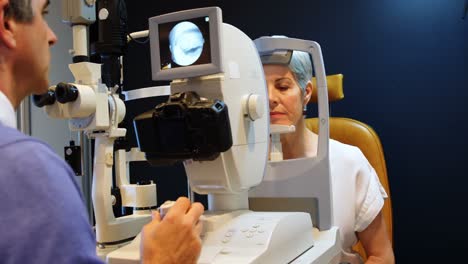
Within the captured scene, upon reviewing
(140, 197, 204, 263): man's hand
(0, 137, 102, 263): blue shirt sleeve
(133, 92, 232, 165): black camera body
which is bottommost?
(140, 197, 204, 263): man's hand

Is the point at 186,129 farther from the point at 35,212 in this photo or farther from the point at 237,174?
the point at 35,212

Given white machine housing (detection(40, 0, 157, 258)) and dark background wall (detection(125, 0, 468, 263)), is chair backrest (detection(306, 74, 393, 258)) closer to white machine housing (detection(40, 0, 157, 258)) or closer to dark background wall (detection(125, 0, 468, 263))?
dark background wall (detection(125, 0, 468, 263))

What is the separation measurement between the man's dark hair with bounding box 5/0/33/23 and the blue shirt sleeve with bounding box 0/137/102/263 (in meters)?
0.21

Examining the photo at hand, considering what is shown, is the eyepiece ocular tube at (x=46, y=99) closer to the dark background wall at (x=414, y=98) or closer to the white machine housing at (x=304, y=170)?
the white machine housing at (x=304, y=170)

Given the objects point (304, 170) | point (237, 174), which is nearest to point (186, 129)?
point (237, 174)

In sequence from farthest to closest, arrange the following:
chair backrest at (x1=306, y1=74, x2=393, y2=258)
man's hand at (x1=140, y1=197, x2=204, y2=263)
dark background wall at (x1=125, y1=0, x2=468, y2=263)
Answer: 1. dark background wall at (x1=125, y1=0, x2=468, y2=263)
2. chair backrest at (x1=306, y1=74, x2=393, y2=258)
3. man's hand at (x1=140, y1=197, x2=204, y2=263)

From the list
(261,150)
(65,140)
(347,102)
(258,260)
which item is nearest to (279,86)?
(261,150)

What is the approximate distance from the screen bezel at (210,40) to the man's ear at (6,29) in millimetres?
374

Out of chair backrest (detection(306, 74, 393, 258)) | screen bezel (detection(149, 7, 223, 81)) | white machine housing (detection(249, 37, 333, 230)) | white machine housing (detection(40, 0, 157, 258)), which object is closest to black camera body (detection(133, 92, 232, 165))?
screen bezel (detection(149, 7, 223, 81))

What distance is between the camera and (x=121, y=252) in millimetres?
953

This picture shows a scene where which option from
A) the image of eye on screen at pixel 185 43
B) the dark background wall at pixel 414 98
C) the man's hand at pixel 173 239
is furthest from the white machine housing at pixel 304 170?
the dark background wall at pixel 414 98

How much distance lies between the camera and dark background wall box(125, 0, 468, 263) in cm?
261

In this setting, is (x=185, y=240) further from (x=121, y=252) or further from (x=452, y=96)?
(x=452, y=96)

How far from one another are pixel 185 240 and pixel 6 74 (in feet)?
1.35
